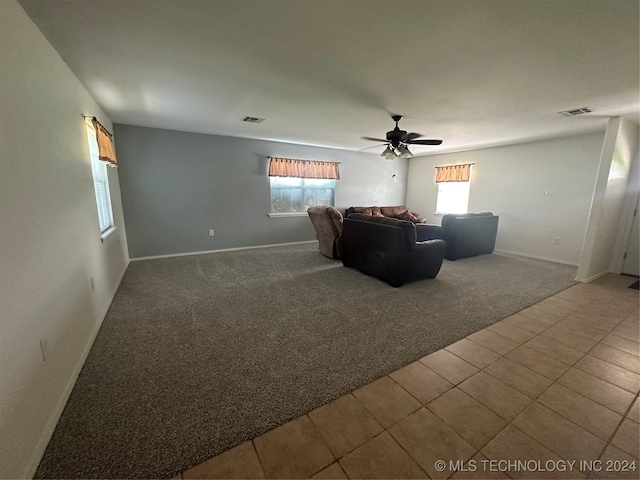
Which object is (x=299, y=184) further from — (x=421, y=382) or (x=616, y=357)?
(x=616, y=357)

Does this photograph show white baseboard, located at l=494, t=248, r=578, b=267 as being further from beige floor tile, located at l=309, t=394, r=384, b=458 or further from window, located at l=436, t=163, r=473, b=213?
beige floor tile, located at l=309, t=394, r=384, b=458

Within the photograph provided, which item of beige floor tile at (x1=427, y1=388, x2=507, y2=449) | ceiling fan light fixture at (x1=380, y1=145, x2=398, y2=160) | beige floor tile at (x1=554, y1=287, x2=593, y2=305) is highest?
ceiling fan light fixture at (x1=380, y1=145, x2=398, y2=160)

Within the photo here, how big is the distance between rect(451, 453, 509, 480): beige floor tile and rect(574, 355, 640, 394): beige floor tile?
133 centimetres

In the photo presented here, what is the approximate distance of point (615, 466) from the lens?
124cm

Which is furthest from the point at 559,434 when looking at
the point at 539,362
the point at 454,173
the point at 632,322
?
the point at 454,173

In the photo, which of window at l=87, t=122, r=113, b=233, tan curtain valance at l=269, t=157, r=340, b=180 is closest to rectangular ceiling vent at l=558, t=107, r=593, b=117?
tan curtain valance at l=269, t=157, r=340, b=180

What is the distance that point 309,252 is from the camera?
5227 mm

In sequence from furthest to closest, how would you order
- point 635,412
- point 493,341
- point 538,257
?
point 538,257 < point 493,341 < point 635,412

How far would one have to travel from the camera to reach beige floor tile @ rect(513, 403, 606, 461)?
1302 mm

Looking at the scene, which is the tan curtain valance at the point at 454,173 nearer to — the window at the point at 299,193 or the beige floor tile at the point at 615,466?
the window at the point at 299,193

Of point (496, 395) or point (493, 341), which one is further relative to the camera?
point (493, 341)

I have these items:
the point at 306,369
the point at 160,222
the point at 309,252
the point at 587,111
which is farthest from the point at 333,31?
the point at 160,222

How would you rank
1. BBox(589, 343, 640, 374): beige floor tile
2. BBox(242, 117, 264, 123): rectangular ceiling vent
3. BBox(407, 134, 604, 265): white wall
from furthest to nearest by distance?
BBox(407, 134, 604, 265): white wall, BBox(242, 117, 264, 123): rectangular ceiling vent, BBox(589, 343, 640, 374): beige floor tile

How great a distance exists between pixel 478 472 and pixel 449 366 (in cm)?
77
